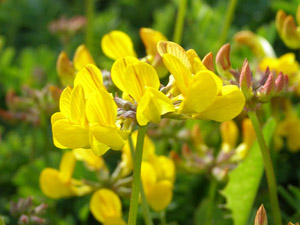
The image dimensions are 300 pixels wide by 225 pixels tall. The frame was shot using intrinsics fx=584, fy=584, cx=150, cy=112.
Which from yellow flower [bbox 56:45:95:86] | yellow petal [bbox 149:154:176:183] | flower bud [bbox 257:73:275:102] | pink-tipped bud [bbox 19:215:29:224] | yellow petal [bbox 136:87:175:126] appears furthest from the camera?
yellow petal [bbox 149:154:176:183]

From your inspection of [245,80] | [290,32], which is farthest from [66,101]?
[290,32]

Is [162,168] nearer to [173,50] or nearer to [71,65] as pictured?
[71,65]

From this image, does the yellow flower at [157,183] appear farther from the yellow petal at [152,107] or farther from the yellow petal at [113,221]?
the yellow petal at [152,107]

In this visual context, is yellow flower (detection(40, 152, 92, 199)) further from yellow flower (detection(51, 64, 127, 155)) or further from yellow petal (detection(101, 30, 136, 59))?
yellow flower (detection(51, 64, 127, 155))

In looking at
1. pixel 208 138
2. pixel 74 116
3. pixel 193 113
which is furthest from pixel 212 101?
pixel 208 138

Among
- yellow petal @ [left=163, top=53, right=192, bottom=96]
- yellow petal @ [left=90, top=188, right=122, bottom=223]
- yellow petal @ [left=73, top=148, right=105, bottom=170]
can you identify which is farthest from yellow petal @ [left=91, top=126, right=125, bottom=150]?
yellow petal @ [left=73, top=148, right=105, bottom=170]

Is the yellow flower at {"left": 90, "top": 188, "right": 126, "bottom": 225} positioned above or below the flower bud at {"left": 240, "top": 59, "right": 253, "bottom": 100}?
below
